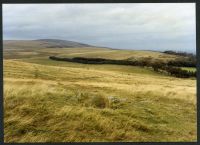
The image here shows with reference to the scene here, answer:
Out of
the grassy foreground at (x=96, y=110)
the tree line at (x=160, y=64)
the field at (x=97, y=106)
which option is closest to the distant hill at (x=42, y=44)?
the tree line at (x=160, y=64)

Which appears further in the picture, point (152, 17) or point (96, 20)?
point (96, 20)

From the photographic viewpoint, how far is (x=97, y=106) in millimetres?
5242

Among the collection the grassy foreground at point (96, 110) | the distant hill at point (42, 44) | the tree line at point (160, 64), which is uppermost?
the distant hill at point (42, 44)

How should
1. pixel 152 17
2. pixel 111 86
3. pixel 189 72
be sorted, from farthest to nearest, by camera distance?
pixel 152 17
pixel 189 72
pixel 111 86

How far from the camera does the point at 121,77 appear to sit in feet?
24.8

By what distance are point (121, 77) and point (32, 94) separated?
8.69 ft

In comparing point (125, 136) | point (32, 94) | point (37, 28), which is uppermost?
point (37, 28)

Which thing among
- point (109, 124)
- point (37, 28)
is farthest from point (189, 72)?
point (37, 28)

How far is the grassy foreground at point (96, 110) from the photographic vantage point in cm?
428

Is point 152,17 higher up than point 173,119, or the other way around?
point 152,17

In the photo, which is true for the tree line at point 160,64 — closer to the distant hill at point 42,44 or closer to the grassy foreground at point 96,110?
the grassy foreground at point 96,110

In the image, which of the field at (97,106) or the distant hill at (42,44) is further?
the distant hill at (42,44)

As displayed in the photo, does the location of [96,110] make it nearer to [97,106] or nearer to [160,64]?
[97,106]

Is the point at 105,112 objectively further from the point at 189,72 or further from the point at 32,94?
the point at 189,72
